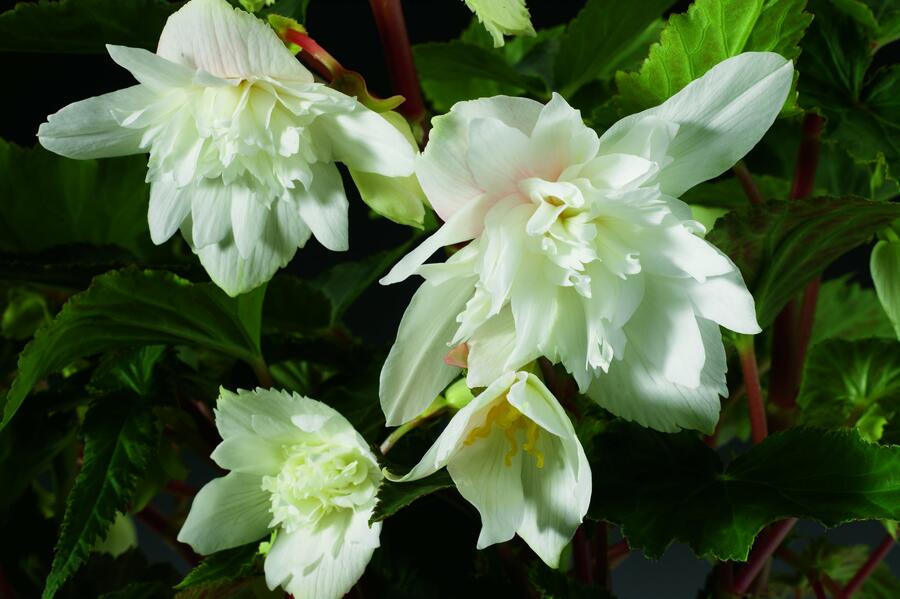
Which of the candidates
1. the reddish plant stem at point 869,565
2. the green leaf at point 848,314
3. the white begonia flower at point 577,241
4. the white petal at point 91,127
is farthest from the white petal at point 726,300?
the green leaf at point 848,314

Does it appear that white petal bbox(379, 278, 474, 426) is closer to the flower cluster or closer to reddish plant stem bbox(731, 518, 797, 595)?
the flower cluster

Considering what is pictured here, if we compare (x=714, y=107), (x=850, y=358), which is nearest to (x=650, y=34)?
(x=850, y=358)

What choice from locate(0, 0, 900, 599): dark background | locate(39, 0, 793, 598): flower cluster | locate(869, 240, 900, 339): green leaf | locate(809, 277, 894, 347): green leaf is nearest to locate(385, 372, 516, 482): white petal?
locate(39, 0, 793, 598): flower cluster

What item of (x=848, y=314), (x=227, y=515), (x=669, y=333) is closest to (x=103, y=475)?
(x=227, y=515)

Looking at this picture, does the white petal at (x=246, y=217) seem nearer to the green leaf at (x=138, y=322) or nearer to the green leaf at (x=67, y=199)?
the green leaf at (x=138, y=322)

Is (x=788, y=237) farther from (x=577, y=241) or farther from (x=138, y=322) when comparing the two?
(x=138, y=322)
